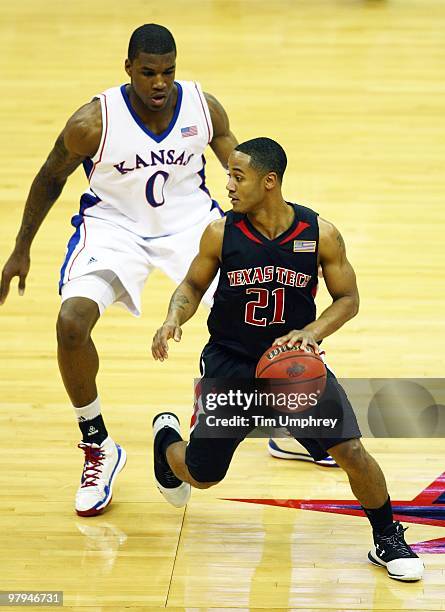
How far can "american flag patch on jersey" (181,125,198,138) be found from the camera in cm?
516

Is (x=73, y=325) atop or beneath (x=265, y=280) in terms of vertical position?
beneath

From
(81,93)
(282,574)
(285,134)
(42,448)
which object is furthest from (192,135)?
(81,93)

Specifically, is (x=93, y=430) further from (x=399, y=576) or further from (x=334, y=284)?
(x=399, y=576)

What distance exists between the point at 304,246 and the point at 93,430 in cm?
131

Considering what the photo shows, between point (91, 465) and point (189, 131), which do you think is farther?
point (189, 131)

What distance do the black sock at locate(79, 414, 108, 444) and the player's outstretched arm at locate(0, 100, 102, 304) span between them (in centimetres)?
64

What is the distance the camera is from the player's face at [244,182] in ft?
13.6

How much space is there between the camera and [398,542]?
14.2 feet

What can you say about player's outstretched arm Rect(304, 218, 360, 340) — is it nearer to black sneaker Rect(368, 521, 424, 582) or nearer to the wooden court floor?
black sneaker Rect(368, 521, 424, 582)

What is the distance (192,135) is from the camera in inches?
204

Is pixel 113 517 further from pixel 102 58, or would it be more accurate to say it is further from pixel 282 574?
pixel 102 58

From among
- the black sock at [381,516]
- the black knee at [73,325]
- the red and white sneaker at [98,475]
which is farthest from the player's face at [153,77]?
the black sock at [381,516]

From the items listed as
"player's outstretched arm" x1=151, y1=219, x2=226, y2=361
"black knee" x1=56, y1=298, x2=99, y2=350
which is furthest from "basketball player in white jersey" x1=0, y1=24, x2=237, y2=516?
"player's outstretched arm" x1=151, y1=219, x2=226, y2=361

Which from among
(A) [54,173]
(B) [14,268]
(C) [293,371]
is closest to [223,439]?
(C) [293,371]
